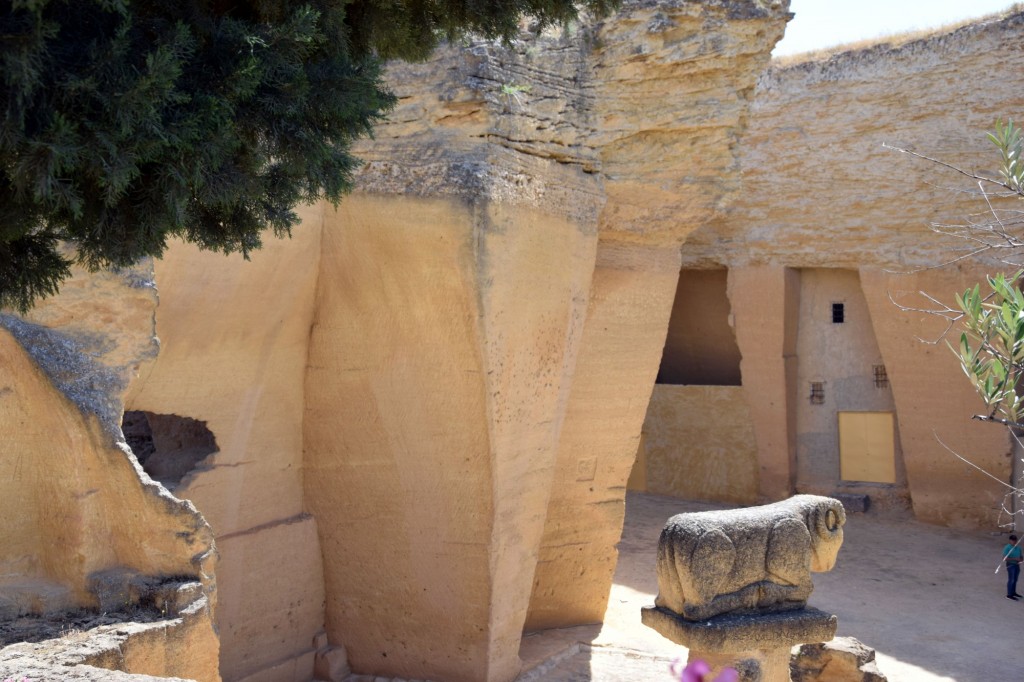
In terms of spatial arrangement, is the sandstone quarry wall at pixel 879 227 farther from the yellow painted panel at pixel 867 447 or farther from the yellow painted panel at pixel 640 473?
the yellow painted panel at pixel 640 473

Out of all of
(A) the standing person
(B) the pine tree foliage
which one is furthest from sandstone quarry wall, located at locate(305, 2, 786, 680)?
(A) the standing person

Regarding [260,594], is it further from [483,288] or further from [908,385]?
[908,385]

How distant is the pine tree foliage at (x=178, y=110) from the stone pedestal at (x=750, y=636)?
4714 millimetres

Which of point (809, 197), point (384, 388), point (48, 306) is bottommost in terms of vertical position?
point (384, 388)

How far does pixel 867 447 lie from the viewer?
15.7 meters

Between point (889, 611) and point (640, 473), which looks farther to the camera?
point (640, 473)

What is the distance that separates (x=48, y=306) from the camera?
18.2ft

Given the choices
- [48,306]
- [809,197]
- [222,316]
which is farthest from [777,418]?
[48,306]

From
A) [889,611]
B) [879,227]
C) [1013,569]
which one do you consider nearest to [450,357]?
[889,611]

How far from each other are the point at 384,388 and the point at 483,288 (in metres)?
1.42

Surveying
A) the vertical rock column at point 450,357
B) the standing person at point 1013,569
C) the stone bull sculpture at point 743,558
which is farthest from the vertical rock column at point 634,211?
the standing person at point 1013,569

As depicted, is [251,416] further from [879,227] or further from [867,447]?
[867,447]

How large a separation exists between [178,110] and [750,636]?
5.68 meters

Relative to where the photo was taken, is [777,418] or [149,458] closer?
[149,458]
